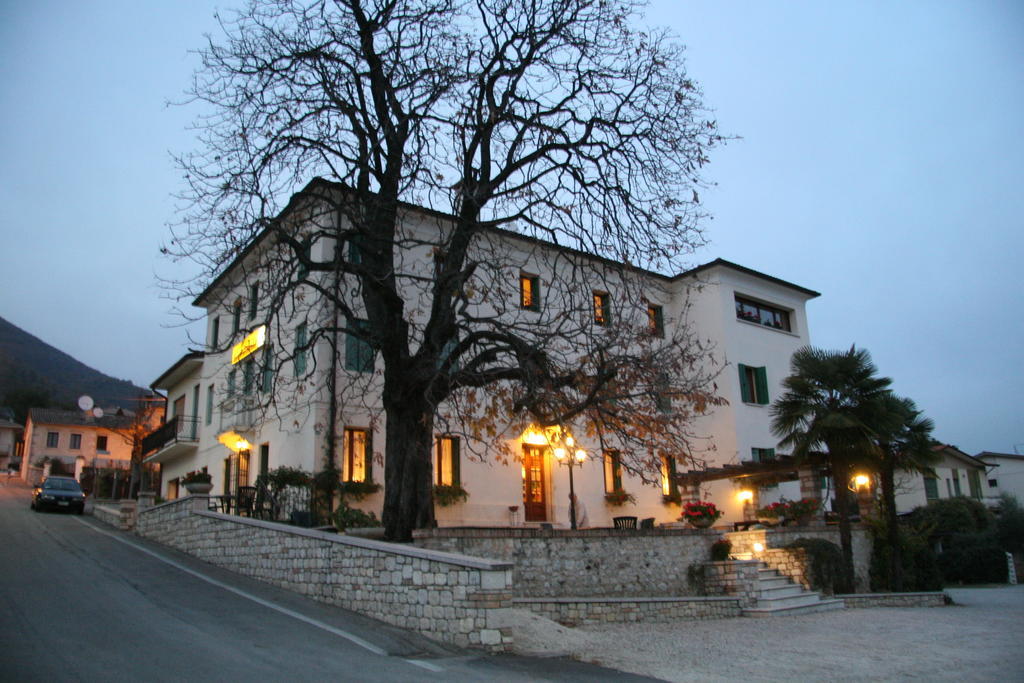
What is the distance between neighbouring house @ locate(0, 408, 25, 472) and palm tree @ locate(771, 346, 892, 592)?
248 feet

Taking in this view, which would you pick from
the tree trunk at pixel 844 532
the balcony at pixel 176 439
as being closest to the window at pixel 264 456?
the balcony at pixel 176 439

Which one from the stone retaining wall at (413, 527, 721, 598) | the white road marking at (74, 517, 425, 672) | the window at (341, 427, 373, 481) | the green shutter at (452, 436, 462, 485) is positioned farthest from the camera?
the green shutter at (452, 436, 462, 485)

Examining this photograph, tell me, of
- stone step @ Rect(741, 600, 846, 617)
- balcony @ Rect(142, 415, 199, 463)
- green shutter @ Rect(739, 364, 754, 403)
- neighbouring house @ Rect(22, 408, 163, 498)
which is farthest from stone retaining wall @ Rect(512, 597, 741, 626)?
neighbouring house @ Rect(22, 408, 163, 498)

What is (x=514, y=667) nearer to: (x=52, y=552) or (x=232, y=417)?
(x=52, y=552)

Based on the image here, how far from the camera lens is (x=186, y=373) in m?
28.5

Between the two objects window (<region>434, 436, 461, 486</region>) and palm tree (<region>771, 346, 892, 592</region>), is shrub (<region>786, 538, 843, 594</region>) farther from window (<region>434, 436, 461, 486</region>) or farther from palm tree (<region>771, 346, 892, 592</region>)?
window (<region>434, 436, 461, 486</region>)

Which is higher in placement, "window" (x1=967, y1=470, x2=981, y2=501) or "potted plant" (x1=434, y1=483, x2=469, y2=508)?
"window" (x1=967, y1=470, x2=981, y2=501)

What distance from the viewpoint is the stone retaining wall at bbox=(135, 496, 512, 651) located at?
29.0ft

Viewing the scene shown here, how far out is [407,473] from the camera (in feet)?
42.2

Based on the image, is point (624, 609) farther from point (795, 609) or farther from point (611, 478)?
point (611, 478)

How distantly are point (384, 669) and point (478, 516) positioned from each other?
12537 mm

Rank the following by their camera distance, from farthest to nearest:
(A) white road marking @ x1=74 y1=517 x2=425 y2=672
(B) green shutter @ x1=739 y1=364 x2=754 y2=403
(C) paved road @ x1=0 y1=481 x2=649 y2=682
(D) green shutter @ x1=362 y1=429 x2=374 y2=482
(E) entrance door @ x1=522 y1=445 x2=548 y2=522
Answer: (B) green shutter @ x1=739 y1=364 x2=754 y2=403, (E) entrance door @ x1=522 y1=445 x2=548 y2=522, (D) green shutter @ x1=362 y1=429 x2=374 y2=482, (A) white road marking @ x1=74 y1=517 x2=425 y2=672, (C) paved road @ x1=0 y1=481 x2=649 y2=682

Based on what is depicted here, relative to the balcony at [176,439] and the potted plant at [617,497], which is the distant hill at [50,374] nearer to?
the balcony at [176,439]

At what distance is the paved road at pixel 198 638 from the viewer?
22.3 feet
